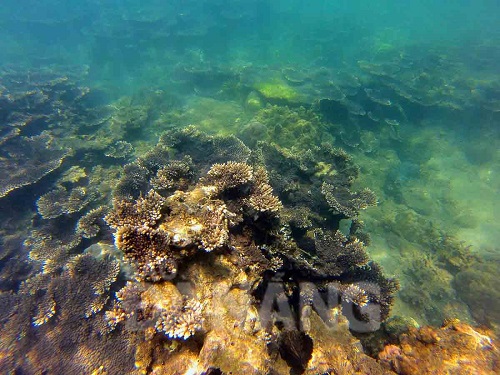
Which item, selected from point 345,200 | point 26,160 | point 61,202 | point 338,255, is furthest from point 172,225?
point 26,160

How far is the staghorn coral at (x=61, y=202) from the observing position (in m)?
6.11

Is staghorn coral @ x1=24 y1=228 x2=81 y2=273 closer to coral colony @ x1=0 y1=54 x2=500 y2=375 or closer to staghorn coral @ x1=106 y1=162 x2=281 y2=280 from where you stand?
coral colony @ x1=0 y1=54 x2=500 y2=375

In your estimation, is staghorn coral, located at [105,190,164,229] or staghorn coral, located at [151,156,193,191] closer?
staghorn coral, located at [105,190,164,229]

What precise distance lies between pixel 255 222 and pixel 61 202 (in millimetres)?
5366

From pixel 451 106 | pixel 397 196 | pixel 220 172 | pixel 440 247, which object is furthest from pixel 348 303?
pixel 451 106

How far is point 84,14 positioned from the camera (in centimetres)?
2505

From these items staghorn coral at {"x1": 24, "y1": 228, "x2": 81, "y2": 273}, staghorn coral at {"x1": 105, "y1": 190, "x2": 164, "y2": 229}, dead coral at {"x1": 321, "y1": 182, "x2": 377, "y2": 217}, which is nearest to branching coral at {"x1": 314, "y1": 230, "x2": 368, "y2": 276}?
dead coral at {"x1": 321, "y1": 182, "x2": 377, "y2": 217}

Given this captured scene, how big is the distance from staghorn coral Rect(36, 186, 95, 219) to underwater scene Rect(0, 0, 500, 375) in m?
0.04

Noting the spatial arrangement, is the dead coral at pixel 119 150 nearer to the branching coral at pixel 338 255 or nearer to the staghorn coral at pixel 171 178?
the staghorn coral at pixel 171 178

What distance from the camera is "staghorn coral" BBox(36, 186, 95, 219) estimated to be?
6.11 m

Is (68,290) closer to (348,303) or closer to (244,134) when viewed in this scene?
(348,303)

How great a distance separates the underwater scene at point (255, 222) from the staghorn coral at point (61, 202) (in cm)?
4

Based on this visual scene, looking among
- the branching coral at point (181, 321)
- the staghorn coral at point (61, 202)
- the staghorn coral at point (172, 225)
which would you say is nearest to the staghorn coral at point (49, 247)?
the staghorn coral at point (61, 202)

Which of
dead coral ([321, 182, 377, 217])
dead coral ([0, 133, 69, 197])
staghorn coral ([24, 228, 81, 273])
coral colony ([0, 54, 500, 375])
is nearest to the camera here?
coral colony ([0, 54, 500, 375])
